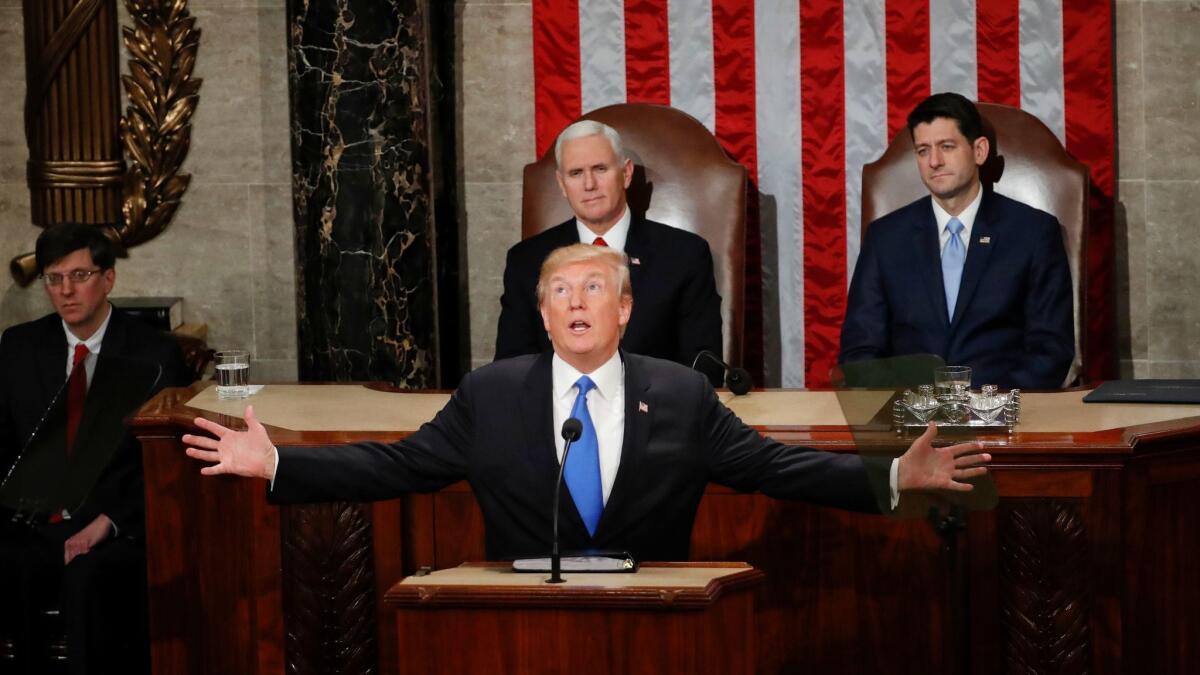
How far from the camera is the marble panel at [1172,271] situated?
19.7ft

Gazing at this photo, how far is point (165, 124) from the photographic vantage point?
6.29 m

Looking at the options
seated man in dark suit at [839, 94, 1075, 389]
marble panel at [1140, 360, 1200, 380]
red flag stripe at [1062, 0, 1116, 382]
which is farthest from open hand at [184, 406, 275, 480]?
marble panel at [1140, 360, 1200, 380]

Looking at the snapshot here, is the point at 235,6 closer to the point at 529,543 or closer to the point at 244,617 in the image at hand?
the point at 244,617

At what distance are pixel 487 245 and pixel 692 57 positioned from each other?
1052 millimetres

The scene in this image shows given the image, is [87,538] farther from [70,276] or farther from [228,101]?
[228,101]

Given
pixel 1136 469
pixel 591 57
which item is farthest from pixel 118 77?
pixel 1136 469

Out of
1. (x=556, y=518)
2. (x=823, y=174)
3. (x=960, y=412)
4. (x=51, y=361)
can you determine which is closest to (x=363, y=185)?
(x=51, y=361)

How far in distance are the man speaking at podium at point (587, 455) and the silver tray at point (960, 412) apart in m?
0.55

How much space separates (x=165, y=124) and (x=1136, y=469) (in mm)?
3999

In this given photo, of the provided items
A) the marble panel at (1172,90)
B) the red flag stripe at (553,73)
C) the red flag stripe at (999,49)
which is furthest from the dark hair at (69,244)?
the marble panel at (1172,90)

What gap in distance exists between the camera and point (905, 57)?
19.6 feet

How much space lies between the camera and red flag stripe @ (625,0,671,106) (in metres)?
6.06

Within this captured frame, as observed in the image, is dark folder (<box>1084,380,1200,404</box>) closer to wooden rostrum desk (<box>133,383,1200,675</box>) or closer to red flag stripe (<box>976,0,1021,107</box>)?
wooden rostrum desk (<box>133,383,1200,675</box>)

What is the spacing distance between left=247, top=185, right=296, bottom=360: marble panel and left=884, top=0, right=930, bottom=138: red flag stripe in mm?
2310
